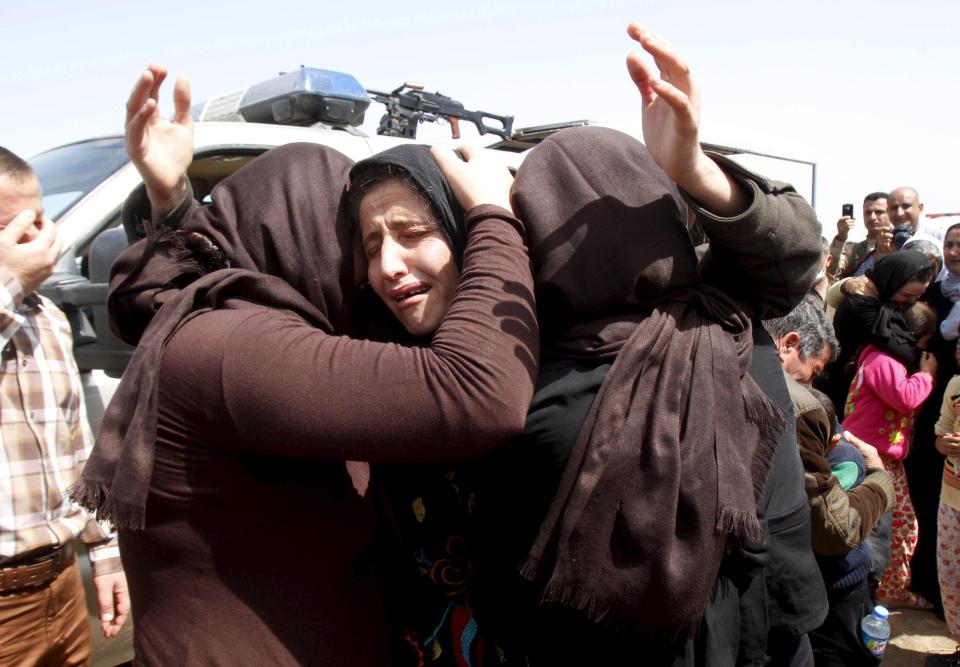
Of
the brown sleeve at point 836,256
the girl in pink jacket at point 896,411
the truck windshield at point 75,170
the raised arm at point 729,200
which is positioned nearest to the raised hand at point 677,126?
the raised arm at point 729,200

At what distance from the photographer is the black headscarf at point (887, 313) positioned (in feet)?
14.2

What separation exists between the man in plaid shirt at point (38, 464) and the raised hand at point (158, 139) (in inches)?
30.8

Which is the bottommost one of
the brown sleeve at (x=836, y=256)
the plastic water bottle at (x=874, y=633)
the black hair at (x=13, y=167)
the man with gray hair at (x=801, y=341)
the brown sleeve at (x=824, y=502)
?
the brown sleeve at (x=836, y=256)

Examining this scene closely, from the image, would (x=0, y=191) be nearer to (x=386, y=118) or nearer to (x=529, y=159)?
(x=529, y=159)

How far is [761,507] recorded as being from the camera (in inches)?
50.8

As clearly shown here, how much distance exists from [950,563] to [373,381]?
368 centimetres

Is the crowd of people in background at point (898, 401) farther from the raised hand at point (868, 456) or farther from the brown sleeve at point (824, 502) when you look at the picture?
the brown sleeve at point (824, 502)

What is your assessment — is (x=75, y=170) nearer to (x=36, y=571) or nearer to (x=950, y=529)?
(x=36, y=571)

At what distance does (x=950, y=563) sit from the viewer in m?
3.69

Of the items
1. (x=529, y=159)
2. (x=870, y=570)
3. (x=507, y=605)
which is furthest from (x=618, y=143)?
(x=870, y=570)

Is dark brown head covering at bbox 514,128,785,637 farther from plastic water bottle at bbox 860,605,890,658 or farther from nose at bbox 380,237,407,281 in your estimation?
plastic water bottle at bbox 860,605,890,658

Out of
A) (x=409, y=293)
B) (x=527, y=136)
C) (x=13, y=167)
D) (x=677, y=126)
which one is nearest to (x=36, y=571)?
(x=13, y=167)

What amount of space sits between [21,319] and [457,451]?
150cm

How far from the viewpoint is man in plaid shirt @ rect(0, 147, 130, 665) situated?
81.4 inches
